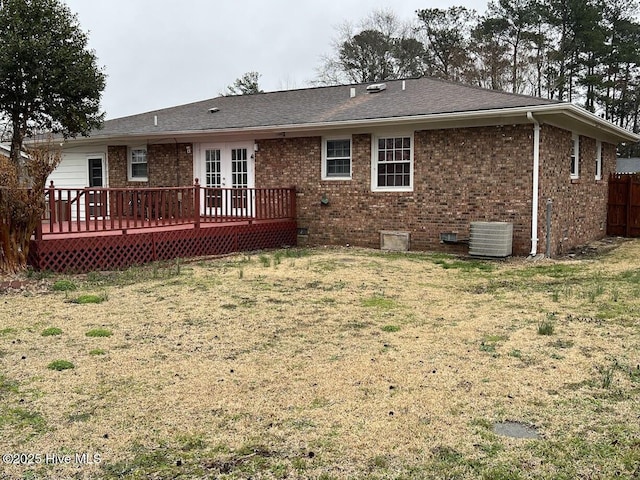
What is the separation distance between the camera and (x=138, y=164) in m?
17.0

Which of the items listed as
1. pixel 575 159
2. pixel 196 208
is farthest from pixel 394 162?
pixel 575 159

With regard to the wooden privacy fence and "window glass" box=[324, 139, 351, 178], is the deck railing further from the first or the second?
the wooden privacy fence

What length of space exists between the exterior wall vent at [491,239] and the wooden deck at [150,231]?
14.6 ft

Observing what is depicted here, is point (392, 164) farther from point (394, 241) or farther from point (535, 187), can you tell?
point (535, 187)

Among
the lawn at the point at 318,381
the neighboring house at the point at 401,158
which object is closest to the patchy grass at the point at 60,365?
the lawn at the point at 318,381

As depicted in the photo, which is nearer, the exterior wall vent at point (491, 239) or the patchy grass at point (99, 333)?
the patchy grass at point (99, 333)

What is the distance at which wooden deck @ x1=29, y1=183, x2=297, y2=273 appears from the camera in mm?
9398

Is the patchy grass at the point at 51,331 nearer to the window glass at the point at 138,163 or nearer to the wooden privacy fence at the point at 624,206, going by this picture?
the window glass at the point at 138,163

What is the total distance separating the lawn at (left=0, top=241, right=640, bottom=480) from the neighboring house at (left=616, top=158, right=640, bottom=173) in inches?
1020

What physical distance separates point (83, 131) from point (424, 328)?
12.3m

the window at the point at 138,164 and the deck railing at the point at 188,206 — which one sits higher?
the window at the point at 138,164

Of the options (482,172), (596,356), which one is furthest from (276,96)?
(596,356)

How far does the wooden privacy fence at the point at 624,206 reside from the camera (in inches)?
662

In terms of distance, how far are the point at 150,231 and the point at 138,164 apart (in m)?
6.96
